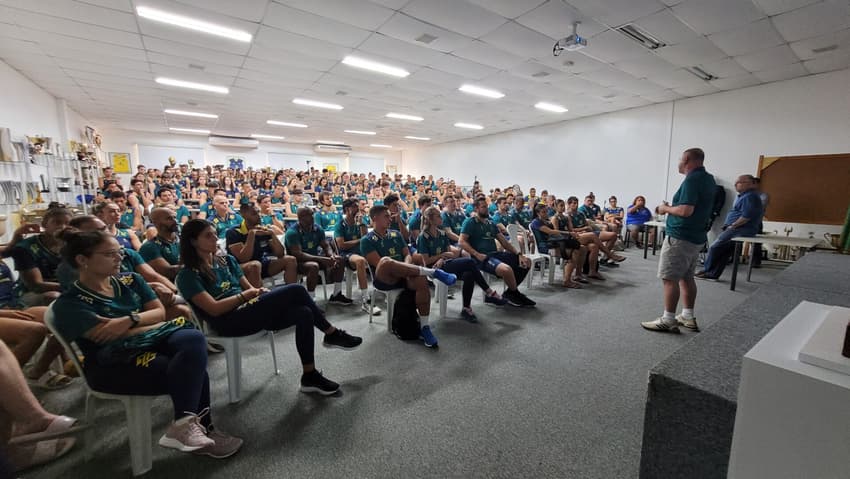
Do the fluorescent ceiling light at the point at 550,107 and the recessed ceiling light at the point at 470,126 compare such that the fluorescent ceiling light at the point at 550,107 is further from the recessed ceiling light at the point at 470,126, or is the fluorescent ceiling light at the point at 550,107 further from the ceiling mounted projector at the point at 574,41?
the ceiling mounted projector at the point at 574,41

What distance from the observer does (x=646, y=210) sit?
23.6 feet

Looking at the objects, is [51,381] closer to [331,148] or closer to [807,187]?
[807,187]

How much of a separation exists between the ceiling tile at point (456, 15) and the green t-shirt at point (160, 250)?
2968 millimetres

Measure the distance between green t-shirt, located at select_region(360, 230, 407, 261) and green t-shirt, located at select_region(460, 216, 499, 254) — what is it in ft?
2.68

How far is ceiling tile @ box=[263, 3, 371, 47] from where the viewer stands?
3.32 meters

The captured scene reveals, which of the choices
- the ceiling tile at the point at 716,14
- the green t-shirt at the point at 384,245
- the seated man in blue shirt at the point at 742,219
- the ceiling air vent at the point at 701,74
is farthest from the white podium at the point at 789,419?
the ceiling air vent at the point at 701,74

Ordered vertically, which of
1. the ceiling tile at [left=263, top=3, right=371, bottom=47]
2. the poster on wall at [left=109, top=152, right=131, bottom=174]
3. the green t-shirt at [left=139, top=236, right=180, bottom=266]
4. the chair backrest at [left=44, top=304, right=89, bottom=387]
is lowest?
the chair backrest at [left=44, top=304, right=89, bottom=387]

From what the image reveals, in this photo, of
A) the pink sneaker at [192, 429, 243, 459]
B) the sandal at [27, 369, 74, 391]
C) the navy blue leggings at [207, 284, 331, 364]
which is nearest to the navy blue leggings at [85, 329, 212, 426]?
the pink sneaker at [192, 429, 243, 459]

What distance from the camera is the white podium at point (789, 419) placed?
1.52 ft

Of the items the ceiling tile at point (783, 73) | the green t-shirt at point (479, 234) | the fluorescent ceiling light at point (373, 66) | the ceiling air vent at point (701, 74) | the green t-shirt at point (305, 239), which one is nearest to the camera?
the green t-shirt at point (305, 239)

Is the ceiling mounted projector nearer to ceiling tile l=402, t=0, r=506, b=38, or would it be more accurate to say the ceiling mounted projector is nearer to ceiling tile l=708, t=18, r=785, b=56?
ceiling tile l=402, t=0, r=506, b=38

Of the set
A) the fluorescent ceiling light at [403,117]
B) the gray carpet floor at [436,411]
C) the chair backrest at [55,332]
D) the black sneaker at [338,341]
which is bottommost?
the gray carpet floor at [436,411]

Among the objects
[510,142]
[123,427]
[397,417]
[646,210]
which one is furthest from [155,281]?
[510,142]

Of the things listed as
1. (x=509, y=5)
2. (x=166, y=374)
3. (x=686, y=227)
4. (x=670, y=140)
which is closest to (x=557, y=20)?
(x=509, y=5)
